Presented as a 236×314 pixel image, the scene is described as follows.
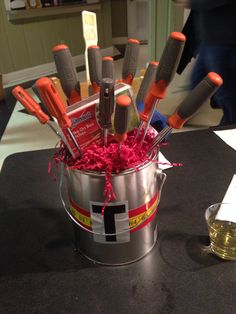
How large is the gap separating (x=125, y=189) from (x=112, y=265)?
14cm

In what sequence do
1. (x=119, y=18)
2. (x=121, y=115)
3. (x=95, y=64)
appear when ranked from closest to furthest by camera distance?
(x=121, y=115) → (x=95, y=64) → (x=119, y=18)

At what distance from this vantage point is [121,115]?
1.11 feet

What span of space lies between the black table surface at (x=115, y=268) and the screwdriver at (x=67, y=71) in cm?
25

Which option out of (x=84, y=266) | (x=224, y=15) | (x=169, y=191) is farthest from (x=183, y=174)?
(x=224, y=15)

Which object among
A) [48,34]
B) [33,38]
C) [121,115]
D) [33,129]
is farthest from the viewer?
[48,34]

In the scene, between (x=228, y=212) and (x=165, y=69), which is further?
(x=228, y=212)

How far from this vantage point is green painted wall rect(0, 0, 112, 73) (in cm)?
334

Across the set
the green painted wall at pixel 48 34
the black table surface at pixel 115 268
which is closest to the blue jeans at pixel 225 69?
the black table surface at pixel 115 268

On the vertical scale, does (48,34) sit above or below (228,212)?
below

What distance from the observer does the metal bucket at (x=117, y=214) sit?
1.32ft

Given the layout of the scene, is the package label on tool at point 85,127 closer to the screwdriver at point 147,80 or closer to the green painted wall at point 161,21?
the screwdriver at point 147,80

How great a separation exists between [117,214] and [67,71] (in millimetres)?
205

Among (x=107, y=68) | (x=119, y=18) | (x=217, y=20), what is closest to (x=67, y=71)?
(x=107, y=68)

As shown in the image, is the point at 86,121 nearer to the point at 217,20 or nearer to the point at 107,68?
the point at 107,68
